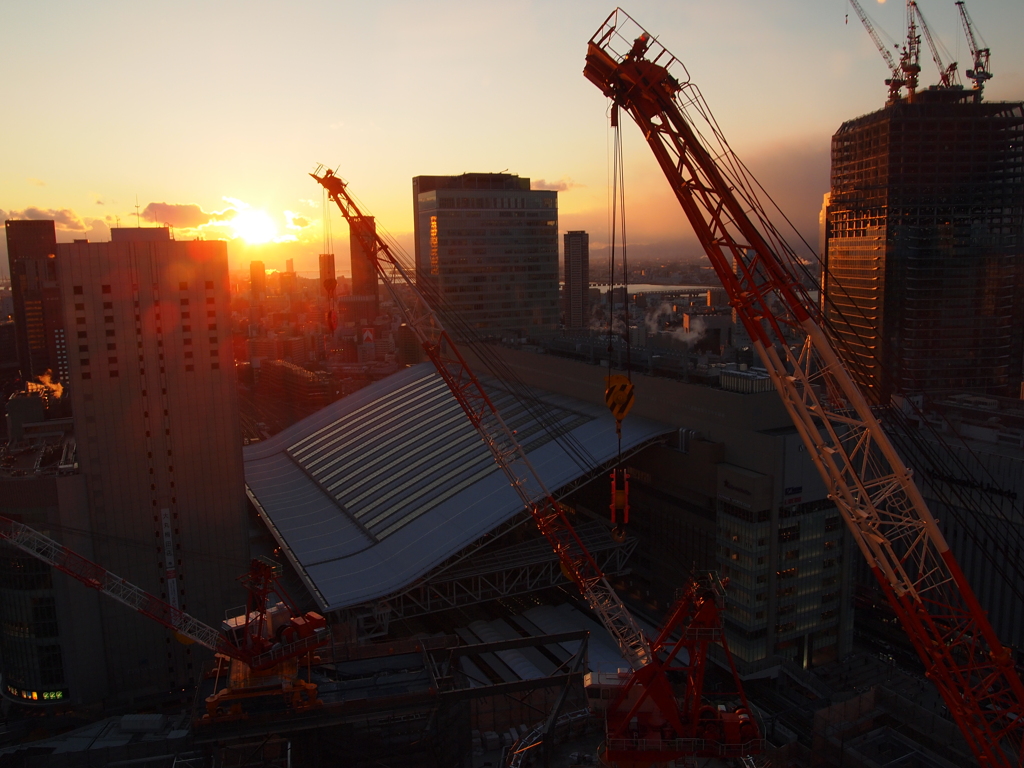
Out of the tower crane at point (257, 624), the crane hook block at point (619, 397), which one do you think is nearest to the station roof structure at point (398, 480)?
the tower crane at point (257, 624)

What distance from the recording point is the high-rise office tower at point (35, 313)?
86.1m

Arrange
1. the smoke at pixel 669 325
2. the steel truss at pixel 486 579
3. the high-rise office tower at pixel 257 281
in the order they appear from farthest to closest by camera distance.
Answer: the high-rise office tower at pixel 257 281 → the smoke at pixel 669 325 → the steel truss at pixel 486 579

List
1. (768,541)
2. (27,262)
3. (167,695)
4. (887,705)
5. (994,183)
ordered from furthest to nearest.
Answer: (27,262)
(994,183)
(167,695)
(768,541)
(887,705)

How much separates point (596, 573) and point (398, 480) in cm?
1241

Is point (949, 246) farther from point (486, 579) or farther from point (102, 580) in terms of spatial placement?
point (102, 580)

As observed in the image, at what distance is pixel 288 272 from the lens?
154 m

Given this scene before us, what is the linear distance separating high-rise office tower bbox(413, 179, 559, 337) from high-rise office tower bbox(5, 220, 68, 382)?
137 feet

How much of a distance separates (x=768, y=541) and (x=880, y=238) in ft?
120

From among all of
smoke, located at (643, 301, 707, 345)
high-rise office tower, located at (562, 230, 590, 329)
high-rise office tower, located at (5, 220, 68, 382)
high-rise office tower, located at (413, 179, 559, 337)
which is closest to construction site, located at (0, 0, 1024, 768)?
smoke, located at (643, 301, 707, 345)

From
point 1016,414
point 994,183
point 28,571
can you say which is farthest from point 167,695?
point 994,183

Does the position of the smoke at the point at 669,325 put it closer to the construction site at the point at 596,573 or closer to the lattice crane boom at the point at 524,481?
the construction site at the point at 596,573

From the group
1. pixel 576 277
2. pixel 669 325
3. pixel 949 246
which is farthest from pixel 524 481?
pixel 576 277

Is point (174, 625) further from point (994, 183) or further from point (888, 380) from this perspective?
point (994, 183)

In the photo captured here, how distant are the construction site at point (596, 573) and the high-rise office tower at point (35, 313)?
4859cm
